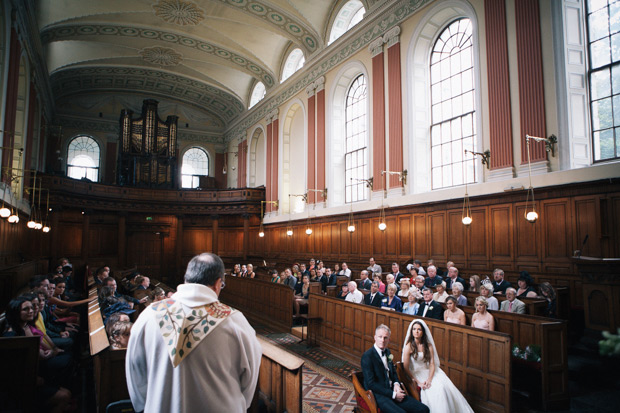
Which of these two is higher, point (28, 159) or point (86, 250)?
point (28, 159)

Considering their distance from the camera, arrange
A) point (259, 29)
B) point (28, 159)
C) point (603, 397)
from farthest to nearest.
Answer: point (259, 29), point (28, 159), point (603, 397)

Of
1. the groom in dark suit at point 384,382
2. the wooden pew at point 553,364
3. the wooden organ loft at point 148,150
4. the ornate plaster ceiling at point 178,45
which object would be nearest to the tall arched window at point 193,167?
the ornate plaster ceiling at point 178,45

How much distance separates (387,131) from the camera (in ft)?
43.0

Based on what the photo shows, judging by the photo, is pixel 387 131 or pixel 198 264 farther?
pixel 387 131

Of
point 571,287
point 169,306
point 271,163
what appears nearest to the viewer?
point 169,306

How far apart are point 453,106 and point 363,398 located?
9.75m

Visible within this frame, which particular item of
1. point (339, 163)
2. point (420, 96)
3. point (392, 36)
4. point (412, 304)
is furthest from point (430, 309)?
point (339, 163)

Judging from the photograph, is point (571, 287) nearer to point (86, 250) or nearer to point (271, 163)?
point (271, 163)

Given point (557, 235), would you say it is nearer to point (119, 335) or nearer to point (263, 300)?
point (263, 300)

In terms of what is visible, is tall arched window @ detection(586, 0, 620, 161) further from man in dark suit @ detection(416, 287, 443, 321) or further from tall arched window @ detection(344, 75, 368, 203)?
tall arched window @ detection(344, 75, 368, 203)

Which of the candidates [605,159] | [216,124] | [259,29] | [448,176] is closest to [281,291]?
[448,176]

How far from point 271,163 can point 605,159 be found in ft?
49.8

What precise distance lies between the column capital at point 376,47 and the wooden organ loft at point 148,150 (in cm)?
1365

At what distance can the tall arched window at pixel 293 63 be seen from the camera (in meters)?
19.1
